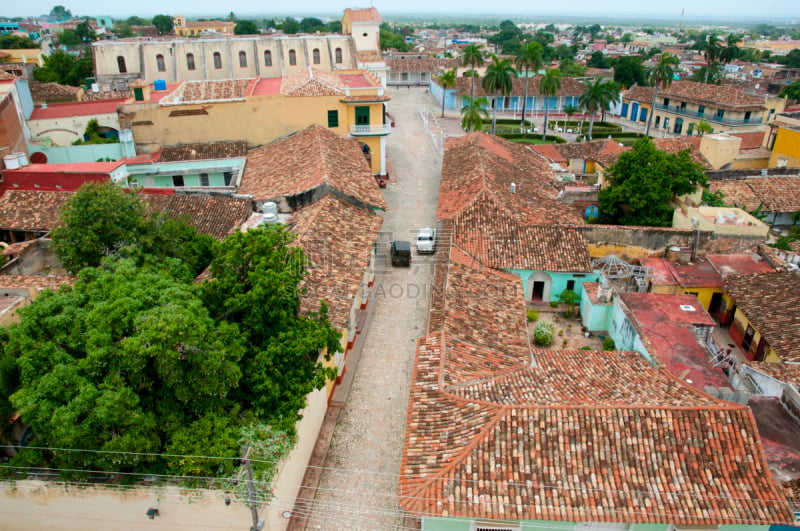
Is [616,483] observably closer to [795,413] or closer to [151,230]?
[795,413]

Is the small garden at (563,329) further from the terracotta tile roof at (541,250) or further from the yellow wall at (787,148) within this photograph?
the yellow wall at (787,148)

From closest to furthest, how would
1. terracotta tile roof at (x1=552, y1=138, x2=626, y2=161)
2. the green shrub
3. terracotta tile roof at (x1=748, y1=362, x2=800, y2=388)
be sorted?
terracotta tile roof at (x1=748, y1=362, x2=800, y2=388)
the green shrub
terracotta tile roof at (x1=552, y1=138, x2=626, y2=161)

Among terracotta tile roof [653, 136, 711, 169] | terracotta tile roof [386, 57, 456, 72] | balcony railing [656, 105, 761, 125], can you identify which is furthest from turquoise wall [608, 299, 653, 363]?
terracotta tile roof [386, 57, 456, 72]

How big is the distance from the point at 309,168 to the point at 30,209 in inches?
488

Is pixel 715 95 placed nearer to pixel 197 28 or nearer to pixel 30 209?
pixel 30 209

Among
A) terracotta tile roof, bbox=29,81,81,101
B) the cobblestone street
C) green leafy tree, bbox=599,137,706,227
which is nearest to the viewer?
the cobblestone street

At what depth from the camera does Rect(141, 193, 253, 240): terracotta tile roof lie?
2517 cm

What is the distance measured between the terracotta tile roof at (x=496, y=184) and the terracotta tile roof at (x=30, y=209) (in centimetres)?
1736

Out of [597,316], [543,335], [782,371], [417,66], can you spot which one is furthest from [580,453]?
[417,66]

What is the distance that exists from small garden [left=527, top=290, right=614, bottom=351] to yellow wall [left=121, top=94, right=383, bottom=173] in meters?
18.4

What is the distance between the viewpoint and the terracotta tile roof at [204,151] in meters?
31.5

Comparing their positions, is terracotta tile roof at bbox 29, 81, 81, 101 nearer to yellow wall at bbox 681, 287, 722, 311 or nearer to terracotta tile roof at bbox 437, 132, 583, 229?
terracotta tile roof at bbox 437, 132, 583, 229

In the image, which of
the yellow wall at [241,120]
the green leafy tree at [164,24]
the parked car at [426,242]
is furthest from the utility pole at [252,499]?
the green leafy tree at [164,24]

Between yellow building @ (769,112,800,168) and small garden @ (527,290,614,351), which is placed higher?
yellow building @ (769,112,800,168)
